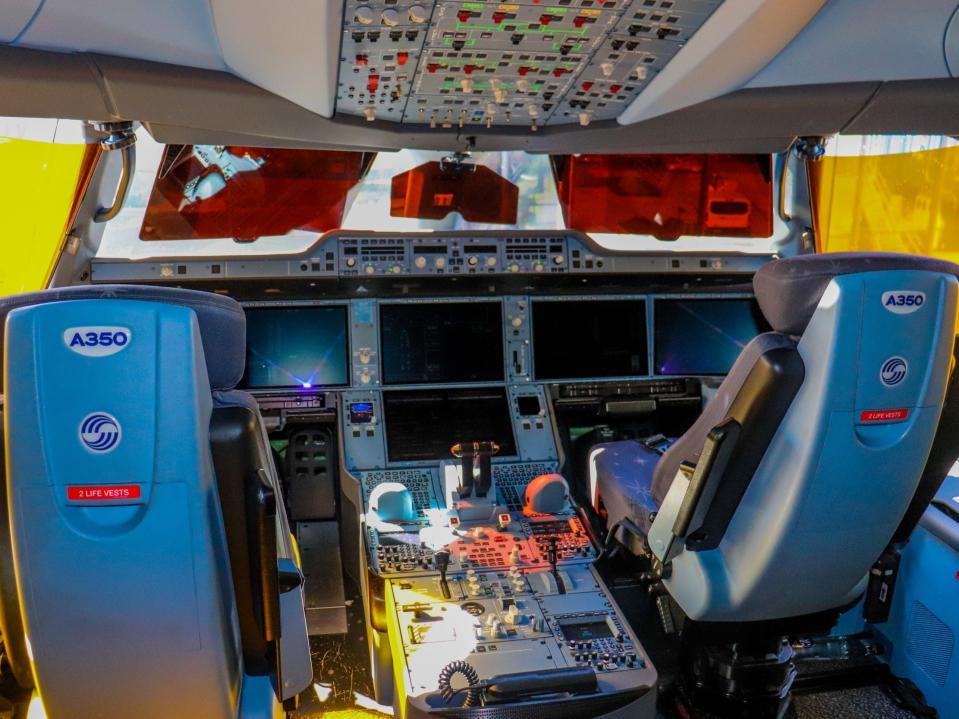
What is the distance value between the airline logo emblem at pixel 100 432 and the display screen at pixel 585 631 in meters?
1.48

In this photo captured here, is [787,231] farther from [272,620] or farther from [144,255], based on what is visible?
[272,620]

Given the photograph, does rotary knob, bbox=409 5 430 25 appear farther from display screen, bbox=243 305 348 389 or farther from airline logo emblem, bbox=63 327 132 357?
display screen, bbox=243 305 348 389

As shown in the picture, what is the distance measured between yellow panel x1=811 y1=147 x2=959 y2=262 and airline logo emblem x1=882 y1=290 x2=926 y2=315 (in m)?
1.43

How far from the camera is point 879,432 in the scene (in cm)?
196

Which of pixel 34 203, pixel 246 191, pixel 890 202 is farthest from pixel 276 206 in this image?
pixel 890 202

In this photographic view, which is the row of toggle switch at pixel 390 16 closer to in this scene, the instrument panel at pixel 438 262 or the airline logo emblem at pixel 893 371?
the airline logo emblem at pixel 893 371

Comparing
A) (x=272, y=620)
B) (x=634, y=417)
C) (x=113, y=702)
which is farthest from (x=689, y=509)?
(x=634, y=417)

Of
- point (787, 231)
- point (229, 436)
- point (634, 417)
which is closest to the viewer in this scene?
point (229, 436)

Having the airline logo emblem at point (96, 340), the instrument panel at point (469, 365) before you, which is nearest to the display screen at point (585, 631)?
the instrument panel at point (469, 365)

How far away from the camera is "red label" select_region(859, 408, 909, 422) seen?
1.92 m

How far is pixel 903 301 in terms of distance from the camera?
6.11ft

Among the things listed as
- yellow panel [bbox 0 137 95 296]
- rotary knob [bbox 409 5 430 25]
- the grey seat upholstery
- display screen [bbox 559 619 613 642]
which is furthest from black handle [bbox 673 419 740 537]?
yellow panel [bbox 0 137 95 296]

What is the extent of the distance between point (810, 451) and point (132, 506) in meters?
1.53

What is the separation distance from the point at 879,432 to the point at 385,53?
1.64 meters
